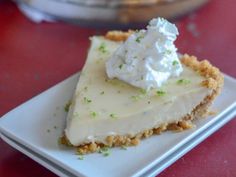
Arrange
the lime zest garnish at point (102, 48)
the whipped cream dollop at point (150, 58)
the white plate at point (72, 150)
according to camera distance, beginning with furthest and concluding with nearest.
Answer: the lime zest garnish at point (102, 48) < the whipped cream dollop at point (150, 58) < the white plate at point (72, 150)

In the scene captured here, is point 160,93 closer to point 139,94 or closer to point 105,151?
point 139,94

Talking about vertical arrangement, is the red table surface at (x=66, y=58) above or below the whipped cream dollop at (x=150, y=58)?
below

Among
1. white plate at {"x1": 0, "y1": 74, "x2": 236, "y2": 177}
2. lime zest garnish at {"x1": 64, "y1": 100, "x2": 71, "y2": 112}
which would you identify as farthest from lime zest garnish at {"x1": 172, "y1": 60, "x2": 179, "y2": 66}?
lime zest garnish at {"x1": 64, "y1": 100, "x2": 71, "y2": 112}

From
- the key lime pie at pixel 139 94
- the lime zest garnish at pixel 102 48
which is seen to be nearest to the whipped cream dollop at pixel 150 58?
the key lime pie at pixel 139 94

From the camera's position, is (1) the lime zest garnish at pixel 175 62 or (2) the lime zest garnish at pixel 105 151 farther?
(1) the lime zest garnish at pixel 175 62

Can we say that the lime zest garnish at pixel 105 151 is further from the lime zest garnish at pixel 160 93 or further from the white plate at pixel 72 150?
the lime zest garnish at pixel 160 93

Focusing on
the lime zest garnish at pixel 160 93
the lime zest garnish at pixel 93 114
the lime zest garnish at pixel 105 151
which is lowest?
the lime zest garnish at pixel 105 151
